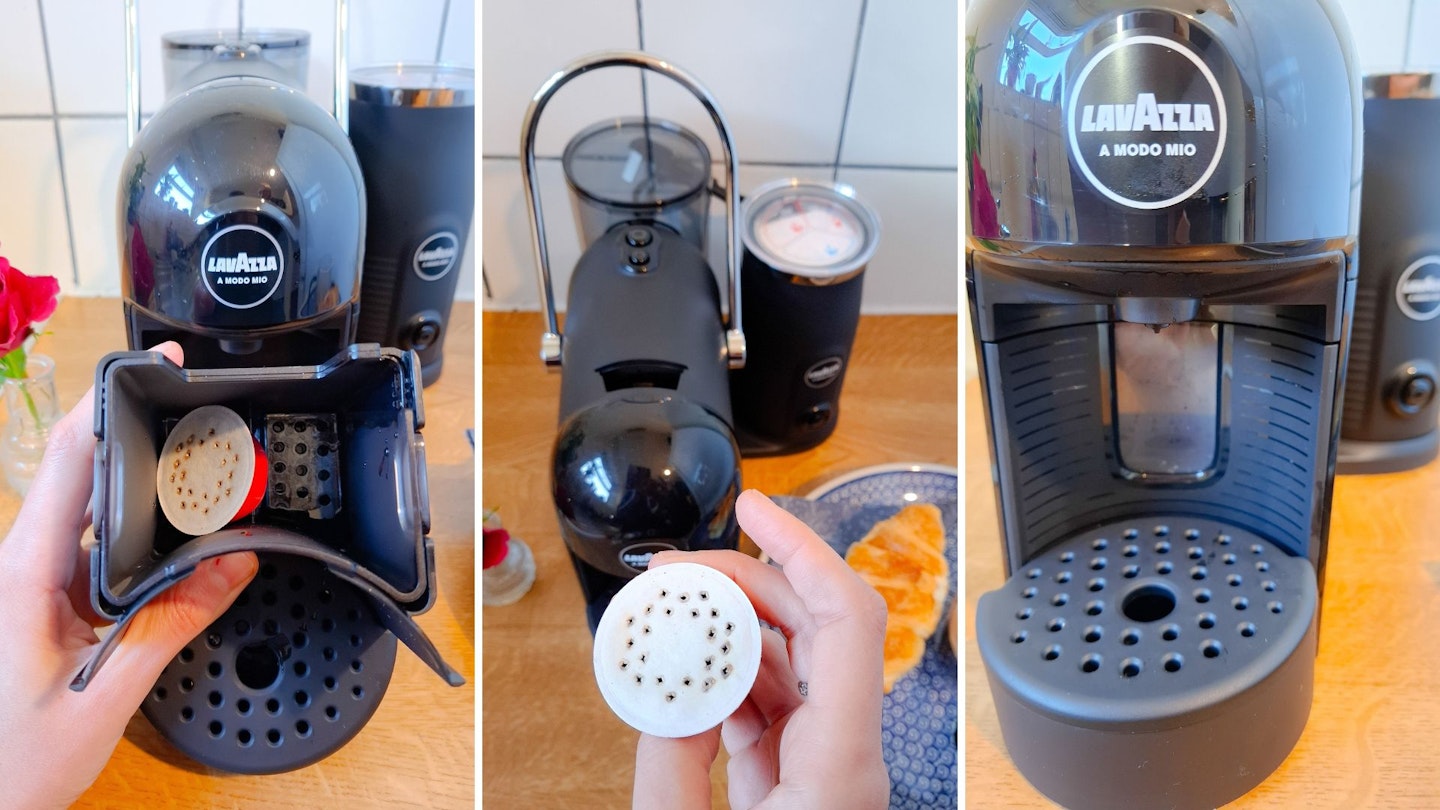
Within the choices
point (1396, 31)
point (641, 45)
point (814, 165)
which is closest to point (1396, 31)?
point (1396, 31)

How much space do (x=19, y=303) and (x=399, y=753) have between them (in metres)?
0.32

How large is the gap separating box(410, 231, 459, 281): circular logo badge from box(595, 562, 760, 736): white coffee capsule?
0.34 metres

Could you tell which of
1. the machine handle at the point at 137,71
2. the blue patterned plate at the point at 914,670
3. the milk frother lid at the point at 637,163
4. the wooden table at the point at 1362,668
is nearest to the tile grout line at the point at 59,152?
the machine handle at the point at 137,71

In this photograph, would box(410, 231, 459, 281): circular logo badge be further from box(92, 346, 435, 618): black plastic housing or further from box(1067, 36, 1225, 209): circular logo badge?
box(1067, 36, 1225, 209): circular logo badge

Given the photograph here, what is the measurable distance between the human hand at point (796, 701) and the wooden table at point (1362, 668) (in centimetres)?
12

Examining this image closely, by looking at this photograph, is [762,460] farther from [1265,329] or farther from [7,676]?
[7,676]

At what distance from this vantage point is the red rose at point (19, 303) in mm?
534

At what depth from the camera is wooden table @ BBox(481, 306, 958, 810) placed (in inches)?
20.3

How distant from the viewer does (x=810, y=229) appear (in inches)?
25.5

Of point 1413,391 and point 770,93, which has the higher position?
point 770,93

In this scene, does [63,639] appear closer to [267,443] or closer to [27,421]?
[267,443]

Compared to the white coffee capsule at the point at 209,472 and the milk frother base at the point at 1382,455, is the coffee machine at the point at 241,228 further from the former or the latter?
the milk frother base at the point at 1382,455

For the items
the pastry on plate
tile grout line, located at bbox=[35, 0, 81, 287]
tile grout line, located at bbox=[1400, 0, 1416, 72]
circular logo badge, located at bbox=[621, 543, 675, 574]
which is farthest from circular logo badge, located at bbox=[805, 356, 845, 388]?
tile grout line, located at bbox=[35, 0, 81, 287]

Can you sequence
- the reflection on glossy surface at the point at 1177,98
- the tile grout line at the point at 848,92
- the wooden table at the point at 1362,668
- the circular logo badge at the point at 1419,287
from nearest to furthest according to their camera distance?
the reflection on glossy surface at the point at 1177,98 < the wooden table at the point at 1362,668 < the circular logo badge at the point at 1419,287 < the tile grout line at the point at 848,92
